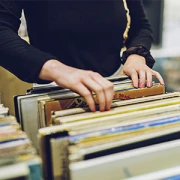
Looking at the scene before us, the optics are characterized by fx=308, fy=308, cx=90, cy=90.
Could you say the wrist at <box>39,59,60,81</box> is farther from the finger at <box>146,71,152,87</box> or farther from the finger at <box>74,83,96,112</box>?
the finger at <box>146,71,152,87</box>

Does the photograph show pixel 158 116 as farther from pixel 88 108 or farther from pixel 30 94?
pixel 30 94

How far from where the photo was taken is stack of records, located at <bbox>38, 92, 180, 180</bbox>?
457 millimetres

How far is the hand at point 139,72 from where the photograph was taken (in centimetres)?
78

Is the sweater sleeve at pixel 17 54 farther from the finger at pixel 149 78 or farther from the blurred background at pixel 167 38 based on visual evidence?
the blurred background at pixel 167 38

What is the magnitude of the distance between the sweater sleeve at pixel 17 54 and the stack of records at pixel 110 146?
16cm

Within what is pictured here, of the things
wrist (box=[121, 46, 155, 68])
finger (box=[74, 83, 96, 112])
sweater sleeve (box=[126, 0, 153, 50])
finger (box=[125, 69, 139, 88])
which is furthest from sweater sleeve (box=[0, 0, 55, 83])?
sweater sleeve (box=[126, 0, 153, 50])

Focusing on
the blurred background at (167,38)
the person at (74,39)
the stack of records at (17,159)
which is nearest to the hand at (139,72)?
the person at (74,39)

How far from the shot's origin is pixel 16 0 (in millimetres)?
812

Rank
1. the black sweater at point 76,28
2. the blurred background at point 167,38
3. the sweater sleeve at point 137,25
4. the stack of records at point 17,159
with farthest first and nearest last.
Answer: the blurred background at point 167,38
the sweater sleeve at point 137,25
the black sweater at point 76,28
the stack of records at point 17,159

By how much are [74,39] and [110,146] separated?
53cm

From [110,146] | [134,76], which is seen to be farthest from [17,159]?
[134,76]

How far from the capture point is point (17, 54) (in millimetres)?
698

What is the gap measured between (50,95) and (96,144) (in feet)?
0.81

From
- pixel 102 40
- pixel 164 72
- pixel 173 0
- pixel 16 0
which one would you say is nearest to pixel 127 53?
pixel 102 40
